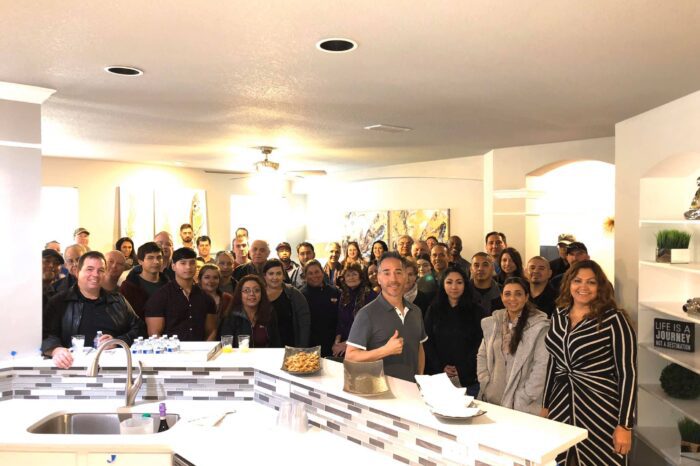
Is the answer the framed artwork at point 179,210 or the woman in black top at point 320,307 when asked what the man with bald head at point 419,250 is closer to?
the woman in black top at point 320,307

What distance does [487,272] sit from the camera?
465cm

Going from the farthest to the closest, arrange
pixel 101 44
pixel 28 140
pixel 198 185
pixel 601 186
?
pixel 198 185 < pixel 601 186 < pixel 28 140 < pixel 101 44

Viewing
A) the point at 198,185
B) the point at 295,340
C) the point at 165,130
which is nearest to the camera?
the point at 295,340

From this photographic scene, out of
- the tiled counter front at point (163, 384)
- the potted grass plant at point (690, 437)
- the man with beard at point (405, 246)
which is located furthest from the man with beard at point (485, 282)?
the man with beard at point (405, 246)

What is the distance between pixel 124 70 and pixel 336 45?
1.41 m

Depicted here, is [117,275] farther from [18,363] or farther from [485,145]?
[485,145]

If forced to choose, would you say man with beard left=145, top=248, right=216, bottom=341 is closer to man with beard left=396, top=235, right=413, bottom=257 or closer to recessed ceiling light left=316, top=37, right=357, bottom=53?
recessed ceiling light left=316, top=37, right=357, bottom=53

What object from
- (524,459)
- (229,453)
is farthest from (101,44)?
(524,459)

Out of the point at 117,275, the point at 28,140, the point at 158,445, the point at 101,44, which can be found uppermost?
the point at 101,44

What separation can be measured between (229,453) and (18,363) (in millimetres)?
1636

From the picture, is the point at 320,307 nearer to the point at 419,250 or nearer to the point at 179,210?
the point at 419,250

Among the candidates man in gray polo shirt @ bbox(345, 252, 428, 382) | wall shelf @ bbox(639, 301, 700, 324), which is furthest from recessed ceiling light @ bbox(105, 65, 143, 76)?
wall shelf @ bbox(639, 301, 700, 324)

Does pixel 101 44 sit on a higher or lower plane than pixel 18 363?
higher

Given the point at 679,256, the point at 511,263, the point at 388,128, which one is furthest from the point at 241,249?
the point at 679,256
